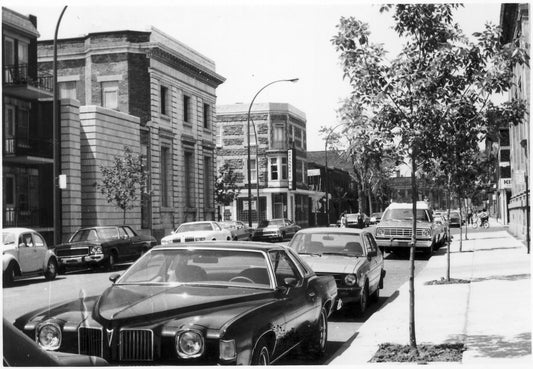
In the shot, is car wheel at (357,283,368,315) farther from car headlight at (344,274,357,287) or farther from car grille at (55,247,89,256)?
car grille at (55,247,89,256)

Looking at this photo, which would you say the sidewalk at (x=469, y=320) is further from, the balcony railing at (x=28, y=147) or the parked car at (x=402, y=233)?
the parked car at (x=402, y=233)

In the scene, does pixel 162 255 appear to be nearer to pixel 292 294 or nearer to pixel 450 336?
pixel 292 294

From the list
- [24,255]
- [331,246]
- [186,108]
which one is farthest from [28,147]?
[186,108]

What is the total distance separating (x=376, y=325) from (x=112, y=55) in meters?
20.2

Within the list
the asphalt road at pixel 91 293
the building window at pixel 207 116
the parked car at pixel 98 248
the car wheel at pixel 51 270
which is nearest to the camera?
the asphalt road at pixel 91 293

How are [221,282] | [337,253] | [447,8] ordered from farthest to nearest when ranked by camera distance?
[337,253], [447,8], [221,282]

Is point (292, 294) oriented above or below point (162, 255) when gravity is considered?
below

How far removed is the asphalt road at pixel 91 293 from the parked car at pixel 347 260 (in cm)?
38

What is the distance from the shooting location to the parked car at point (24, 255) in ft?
45.1

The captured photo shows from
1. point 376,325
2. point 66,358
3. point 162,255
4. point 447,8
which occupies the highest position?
point 447,8

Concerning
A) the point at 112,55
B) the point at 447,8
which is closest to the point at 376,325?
the point at 447,8

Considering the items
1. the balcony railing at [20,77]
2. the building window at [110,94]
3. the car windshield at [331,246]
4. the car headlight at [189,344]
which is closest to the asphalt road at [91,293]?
the car windshield at [331,246]

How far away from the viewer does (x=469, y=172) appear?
1265 cm

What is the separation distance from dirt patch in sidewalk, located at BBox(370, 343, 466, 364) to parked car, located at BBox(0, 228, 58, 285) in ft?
25.7
